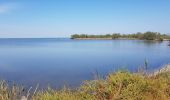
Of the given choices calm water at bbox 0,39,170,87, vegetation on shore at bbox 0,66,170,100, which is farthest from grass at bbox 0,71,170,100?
calm water at bbox 0,39,170,87

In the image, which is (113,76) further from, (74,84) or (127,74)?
(74,84)

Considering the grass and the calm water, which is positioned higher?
the grass

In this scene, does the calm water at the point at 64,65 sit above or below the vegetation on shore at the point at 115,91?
below

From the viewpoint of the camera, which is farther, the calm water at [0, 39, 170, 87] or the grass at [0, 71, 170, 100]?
the calm water at [0, 39, 170, 87]

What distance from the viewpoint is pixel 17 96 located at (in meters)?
7.86

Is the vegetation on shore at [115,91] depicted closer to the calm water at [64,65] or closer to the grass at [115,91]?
the grass at [115,91]

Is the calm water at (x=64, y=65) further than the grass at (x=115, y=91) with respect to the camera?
Yes

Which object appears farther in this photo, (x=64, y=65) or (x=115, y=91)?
(x=64, y=65)

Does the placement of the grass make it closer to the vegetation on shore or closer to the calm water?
the vegetation on shore

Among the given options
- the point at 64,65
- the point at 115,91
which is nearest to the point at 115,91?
the point at 115,91

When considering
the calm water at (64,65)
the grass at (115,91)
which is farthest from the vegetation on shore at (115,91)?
the calm water at (64,65)

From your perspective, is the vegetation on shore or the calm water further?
the calm water

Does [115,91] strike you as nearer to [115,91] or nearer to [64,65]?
[115,91]

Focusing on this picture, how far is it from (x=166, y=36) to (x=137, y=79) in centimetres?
15556
